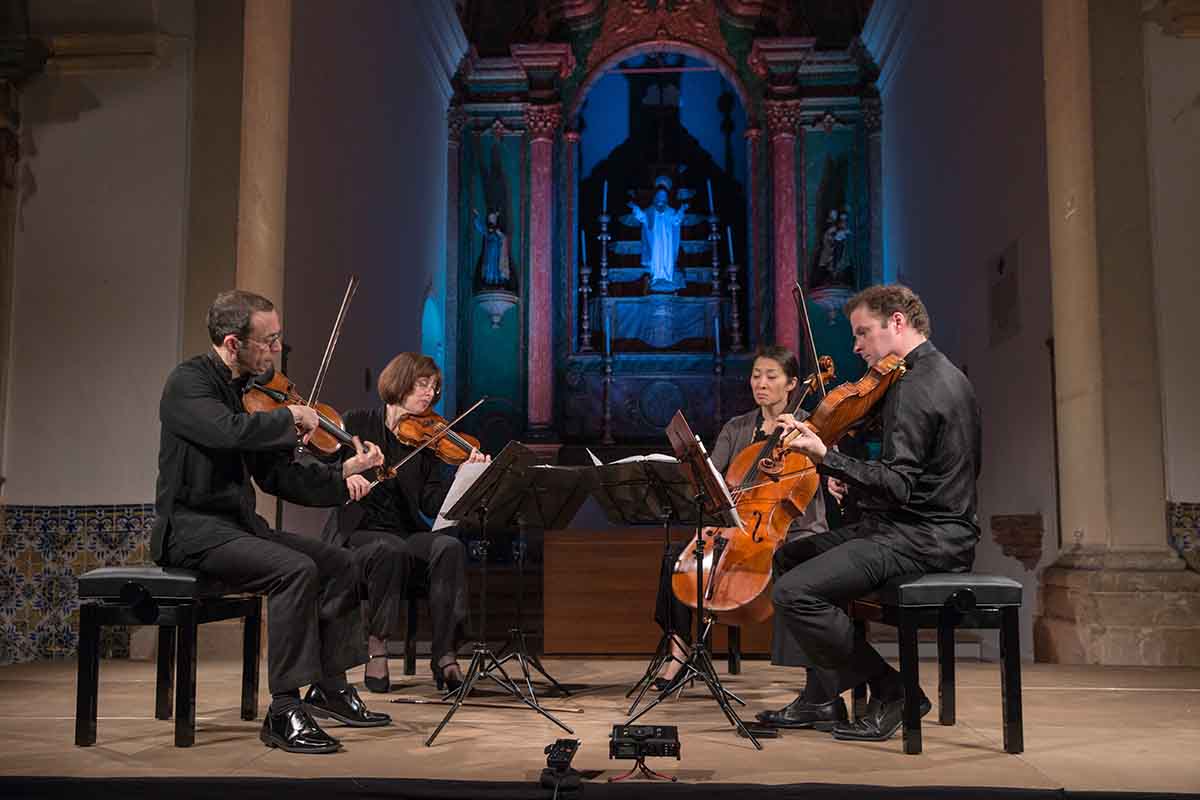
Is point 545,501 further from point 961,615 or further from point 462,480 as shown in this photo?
point 961,615

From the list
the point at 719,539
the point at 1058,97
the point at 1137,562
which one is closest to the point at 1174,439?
the point at 1137,562

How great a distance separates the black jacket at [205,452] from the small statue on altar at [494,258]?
28.1ft

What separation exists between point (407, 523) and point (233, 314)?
1.68 meters

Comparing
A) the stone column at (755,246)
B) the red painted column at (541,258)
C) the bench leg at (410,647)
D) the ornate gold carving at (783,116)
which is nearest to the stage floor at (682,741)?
the bench leg at (410,647)

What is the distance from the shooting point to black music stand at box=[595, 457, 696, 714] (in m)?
3.92

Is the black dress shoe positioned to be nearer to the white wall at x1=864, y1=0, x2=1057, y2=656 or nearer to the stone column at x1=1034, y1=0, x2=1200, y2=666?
the stone column at x1=1034, y1=0, x2=1200, y2=666

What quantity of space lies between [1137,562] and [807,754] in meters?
2.99

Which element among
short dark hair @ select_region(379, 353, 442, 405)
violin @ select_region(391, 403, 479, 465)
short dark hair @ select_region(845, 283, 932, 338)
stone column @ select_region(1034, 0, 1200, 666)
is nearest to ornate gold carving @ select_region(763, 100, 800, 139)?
stone column @ select_region(1034, 0, 1200, 666)

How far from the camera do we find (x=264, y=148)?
20.0 feet

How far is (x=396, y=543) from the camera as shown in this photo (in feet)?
15.9

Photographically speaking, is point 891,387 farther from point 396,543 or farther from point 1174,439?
point 1174,439

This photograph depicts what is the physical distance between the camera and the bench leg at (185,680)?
3.41 meters

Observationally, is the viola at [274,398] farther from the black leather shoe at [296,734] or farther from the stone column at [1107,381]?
the stone column at [1107,381]

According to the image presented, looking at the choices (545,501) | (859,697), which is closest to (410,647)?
(545,501)
